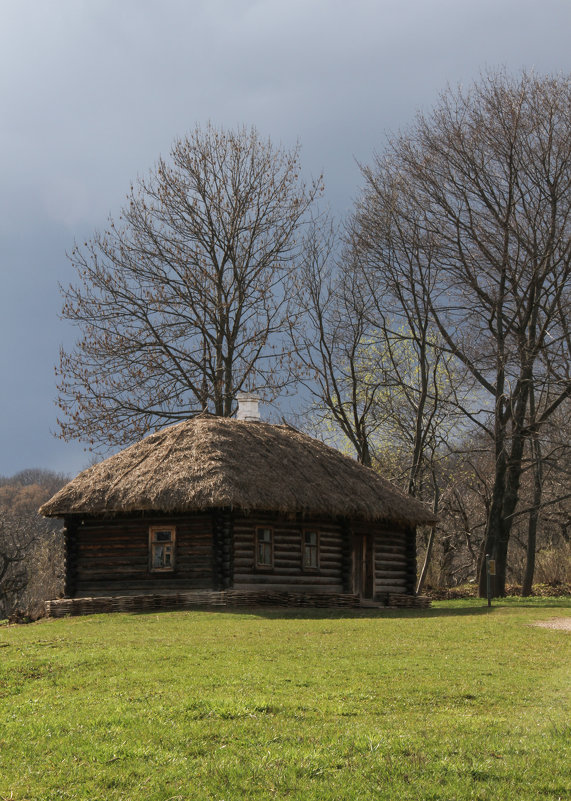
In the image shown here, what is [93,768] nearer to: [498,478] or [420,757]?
[420,757]

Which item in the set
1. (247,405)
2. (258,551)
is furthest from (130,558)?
(247,405)

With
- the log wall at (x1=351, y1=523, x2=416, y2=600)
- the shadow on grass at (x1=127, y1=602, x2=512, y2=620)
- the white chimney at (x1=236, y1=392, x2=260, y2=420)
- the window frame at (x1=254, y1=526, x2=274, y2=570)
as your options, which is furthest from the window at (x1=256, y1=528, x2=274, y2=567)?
the white chimney at (x1=236, y1=392, x2=260, y2=420)

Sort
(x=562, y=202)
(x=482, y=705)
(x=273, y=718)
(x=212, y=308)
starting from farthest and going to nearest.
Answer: (x=212, y=308), (x=562, y=202), (x=482, y=705), (x=273, y=718)

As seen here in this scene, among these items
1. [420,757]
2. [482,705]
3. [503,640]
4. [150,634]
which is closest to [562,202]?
[503,640]

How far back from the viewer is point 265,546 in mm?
25016

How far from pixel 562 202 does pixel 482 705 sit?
23621 millimetres

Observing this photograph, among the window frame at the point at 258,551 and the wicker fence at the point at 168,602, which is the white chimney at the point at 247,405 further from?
the wicker fence at the point at 168,602

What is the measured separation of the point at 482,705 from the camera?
1016cm

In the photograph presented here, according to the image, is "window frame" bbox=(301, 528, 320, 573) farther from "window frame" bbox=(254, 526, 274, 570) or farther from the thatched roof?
the thatched roof

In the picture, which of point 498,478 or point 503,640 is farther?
point 498,478

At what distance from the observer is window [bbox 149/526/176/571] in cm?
2456

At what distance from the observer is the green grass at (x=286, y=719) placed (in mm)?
7434

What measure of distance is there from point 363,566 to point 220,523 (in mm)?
5970

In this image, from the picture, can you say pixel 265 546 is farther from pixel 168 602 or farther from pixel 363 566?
pixel 363 566
